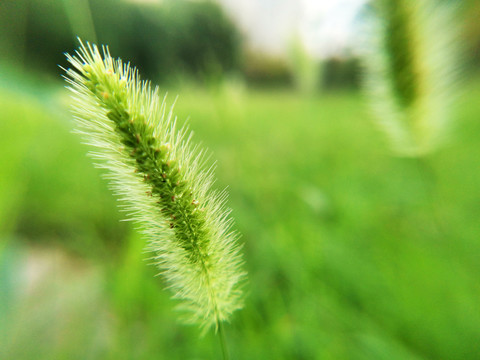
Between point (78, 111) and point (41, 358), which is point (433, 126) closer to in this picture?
point (78, 111)

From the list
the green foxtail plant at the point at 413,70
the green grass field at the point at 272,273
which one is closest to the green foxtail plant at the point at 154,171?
the green grass field at the point at 272,273

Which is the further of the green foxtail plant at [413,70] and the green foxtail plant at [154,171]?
the green foxtail plant at [413,70]

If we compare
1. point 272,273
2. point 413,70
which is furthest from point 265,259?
point 413,70

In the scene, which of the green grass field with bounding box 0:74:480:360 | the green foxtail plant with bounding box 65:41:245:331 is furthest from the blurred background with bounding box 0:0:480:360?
the green foxtail plant with bounding box 65:41:245:331

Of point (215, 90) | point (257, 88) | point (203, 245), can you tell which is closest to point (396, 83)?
point (215, 90)

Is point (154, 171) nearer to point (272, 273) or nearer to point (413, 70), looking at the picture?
point (413, 70)

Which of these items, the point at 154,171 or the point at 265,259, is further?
the point at 265,259

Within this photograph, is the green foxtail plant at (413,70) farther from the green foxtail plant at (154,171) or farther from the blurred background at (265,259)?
the green foxtail plant at (154,171)
